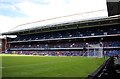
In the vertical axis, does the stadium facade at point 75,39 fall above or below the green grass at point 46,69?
above

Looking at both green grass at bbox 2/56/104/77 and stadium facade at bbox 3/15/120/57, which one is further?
stadium facade at bbox 3/15/120/57

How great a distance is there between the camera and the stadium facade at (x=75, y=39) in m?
49.9

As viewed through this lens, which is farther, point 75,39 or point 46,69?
point 75,39

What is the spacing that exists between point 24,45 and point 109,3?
6636cm

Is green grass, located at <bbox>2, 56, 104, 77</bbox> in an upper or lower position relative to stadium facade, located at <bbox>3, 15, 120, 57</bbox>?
lower

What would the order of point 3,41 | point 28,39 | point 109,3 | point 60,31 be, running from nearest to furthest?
point 109,3 < point 60,31 < point 28,39 < point 3,41

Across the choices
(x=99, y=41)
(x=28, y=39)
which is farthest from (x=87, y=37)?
(x=28, y=39)

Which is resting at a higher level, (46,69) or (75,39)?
(75,39)

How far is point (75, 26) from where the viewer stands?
57.5m

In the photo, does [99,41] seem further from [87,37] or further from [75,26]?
[75,26]

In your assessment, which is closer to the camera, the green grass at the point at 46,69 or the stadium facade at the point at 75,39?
the green grass at the point at 46,69

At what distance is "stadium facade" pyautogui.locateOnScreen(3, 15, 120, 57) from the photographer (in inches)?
1966

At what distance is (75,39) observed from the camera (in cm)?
5912

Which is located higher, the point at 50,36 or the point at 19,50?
the point at 50,36
